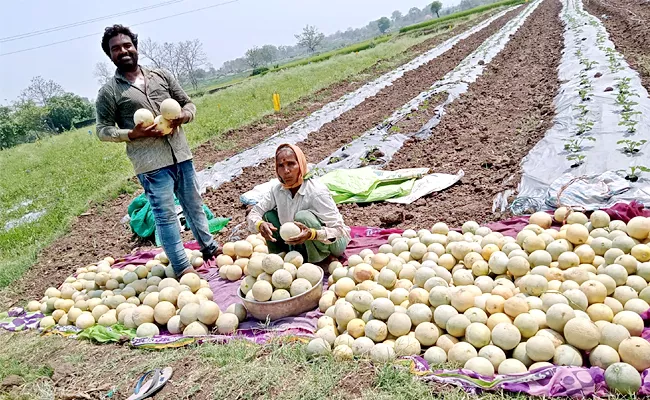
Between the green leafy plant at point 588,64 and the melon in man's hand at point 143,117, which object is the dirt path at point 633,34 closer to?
the green leafy plant at point 588,64

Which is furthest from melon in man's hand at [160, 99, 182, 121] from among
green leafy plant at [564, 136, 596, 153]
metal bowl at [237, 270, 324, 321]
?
green leafy plant at [564, 136, 596, 153]

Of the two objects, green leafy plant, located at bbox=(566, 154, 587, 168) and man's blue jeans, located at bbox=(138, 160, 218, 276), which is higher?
man's blue jeans, located at bbox=(138, 160, 218, 276)

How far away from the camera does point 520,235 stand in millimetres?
3291

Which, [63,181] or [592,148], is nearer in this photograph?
[592,148]

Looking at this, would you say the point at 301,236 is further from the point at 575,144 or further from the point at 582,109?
the point at 582,109

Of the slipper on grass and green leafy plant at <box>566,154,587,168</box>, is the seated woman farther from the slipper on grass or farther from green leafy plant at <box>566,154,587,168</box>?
green leafy plant at <box>566,154,587,168</box>

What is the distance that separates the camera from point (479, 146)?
6.80 meters

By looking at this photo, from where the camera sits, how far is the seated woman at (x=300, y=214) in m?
3.52

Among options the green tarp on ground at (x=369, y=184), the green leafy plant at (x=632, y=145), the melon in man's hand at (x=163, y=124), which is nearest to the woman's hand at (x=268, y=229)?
the melon in man's hand at (x=163, y=124)

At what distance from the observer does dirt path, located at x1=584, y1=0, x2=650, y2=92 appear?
8722mm

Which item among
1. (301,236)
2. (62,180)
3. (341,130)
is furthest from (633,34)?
(62,180)

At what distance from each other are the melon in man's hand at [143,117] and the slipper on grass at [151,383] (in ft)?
6.48

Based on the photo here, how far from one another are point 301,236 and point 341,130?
6.89 metres

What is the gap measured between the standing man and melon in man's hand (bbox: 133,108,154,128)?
0.04 meters
